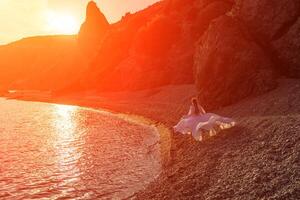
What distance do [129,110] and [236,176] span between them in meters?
42.0

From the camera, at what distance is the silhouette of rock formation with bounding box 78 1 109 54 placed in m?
144

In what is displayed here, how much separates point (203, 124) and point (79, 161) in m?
10.1

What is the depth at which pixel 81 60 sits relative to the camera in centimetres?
14625

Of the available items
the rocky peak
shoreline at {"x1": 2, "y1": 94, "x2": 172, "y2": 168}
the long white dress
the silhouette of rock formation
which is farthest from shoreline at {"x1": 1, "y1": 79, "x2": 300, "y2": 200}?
the rocky peak

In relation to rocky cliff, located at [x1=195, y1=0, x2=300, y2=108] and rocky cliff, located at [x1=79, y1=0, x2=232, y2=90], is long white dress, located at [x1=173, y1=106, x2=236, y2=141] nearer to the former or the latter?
rocky cliff, located at [x1=195, y1=0, x2=300, y2=108]

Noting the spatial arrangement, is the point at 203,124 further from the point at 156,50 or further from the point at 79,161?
the point at 156,50

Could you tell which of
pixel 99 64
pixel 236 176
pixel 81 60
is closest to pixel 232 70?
pixel 236 176

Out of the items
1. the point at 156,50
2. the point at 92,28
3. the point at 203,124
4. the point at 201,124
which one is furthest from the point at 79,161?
the point at 92,28

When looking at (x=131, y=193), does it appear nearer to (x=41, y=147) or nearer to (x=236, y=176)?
(x=236, y=176)

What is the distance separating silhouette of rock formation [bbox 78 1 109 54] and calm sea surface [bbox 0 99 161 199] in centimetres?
9393

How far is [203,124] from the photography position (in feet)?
99.7

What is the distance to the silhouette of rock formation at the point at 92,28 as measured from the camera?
144m

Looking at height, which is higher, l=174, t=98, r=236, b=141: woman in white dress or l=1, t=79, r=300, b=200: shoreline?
l=174, t=98, r=236, b=141: woman in white dress

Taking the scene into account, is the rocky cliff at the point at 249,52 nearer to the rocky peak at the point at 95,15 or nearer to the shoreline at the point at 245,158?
the shoreline at the point at 245,158
